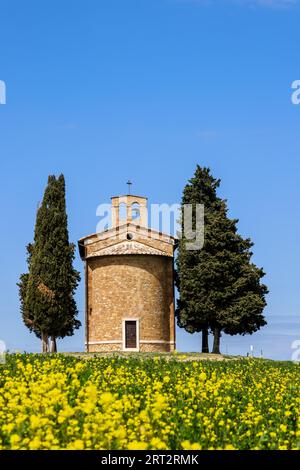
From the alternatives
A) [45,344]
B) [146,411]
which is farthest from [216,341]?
[146,411]

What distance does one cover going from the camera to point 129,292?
42.8 meters

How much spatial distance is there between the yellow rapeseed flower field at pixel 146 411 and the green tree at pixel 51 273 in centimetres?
1411

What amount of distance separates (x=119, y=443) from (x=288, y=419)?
762 centimetres

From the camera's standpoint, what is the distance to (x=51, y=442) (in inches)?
466

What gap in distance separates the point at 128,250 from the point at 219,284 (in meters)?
6.41

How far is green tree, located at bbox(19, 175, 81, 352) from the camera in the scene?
1705 inches

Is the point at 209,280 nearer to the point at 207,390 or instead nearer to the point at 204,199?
the point at 204,199

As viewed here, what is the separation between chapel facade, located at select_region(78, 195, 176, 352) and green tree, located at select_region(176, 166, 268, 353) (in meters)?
1.46

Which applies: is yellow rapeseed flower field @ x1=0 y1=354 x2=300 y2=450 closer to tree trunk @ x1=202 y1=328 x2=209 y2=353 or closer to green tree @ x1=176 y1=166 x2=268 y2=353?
green tree @ x1=176 y1=166 x2=268 y2=353

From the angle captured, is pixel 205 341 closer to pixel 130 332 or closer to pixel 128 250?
pixel 130 332

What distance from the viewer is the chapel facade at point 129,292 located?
42.9 metres

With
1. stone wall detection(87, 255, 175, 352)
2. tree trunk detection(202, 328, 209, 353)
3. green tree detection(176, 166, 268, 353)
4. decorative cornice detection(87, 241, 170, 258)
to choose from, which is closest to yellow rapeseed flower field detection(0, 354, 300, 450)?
stone wall detection(87, 255, 175, 352)

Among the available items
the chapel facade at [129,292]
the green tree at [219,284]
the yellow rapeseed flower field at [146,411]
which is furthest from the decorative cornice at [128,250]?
the yellow rapeseed flower field at [146,411]
